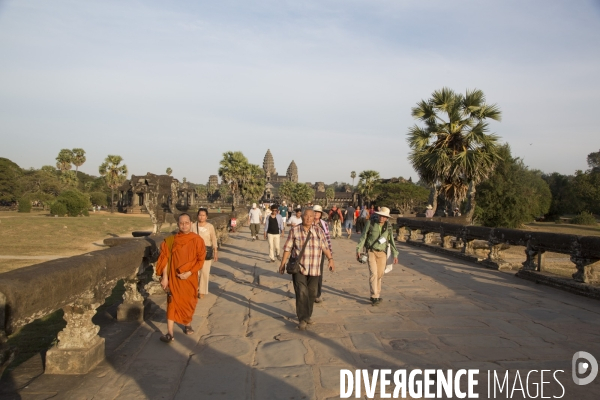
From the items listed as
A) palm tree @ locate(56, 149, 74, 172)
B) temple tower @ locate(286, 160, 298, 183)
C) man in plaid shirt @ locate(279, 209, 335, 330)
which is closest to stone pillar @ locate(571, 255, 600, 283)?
man in plaid shirt @ locate(279, 209, 335, 330)

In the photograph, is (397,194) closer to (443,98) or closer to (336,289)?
(443,98)

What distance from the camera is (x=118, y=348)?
16.3ft

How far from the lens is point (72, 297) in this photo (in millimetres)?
3914

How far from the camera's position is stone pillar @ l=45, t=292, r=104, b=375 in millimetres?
4145

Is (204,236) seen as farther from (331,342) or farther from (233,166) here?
(233,166)

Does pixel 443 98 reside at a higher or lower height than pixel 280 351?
higher

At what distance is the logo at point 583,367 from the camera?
165 inches

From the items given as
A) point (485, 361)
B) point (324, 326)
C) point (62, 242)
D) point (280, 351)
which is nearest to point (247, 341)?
point (280, 351)

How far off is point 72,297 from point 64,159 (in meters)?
87.2

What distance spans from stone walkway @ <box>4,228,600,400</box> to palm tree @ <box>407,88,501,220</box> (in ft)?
37.4

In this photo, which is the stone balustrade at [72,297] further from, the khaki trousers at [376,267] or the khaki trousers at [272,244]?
the khaki trousers at [272,244]

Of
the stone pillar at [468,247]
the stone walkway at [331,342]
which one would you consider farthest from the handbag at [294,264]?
the stone pillar at [468,247]

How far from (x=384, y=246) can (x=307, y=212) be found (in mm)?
1575

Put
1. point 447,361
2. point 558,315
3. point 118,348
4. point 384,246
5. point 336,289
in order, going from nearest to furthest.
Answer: point 447,361 → point 118,348 → point 558,315 → point 384,246 → point 336,289
